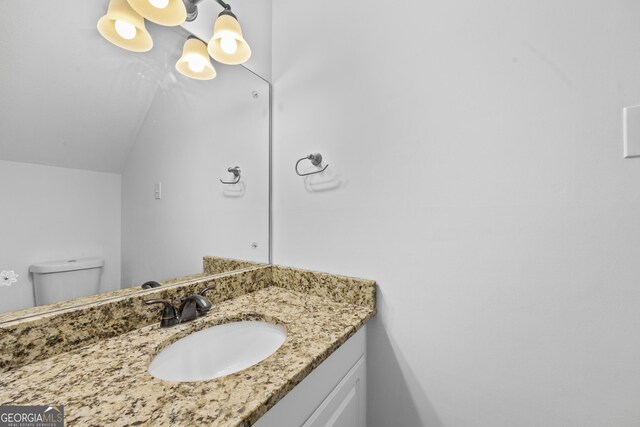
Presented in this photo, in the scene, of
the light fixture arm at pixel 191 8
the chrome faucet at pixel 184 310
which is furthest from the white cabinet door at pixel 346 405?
the light fixture arm at pixel 191 8

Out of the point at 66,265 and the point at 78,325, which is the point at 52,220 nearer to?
the point at 66,265

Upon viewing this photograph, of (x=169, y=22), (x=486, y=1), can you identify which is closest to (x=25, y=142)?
(x=169, y=22)

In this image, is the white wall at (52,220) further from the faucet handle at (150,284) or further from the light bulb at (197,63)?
the light bulb at (197,63)

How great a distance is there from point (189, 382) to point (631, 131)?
3.95 ft

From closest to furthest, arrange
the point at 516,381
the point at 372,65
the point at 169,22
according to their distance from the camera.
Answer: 1. the point at 516,381
2. the point at 169,22
3. the point at 372,65

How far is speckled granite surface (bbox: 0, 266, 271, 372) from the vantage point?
626 millimetres

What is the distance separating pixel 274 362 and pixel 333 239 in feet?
1.84

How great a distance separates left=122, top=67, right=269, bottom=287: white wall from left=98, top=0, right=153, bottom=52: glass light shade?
0.15 meters

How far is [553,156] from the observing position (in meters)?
0.73

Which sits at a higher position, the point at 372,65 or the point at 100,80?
the point at 372,65

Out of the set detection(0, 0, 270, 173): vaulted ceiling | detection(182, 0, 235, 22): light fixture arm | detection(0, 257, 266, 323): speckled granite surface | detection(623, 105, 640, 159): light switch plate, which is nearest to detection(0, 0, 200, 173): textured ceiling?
detection(0, 0, 270, 173): vaulted ceiling

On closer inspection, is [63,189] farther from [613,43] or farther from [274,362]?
[613,43]

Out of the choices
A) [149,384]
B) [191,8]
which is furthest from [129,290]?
[191,8]

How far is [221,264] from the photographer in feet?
3.84
